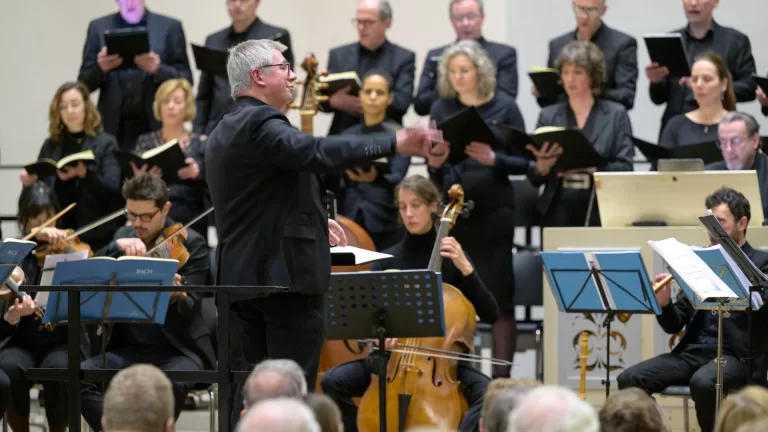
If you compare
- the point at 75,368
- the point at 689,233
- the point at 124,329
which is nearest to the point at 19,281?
the point at 124,329

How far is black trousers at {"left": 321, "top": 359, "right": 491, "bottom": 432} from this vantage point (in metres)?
4.82

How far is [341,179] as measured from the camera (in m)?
6.44

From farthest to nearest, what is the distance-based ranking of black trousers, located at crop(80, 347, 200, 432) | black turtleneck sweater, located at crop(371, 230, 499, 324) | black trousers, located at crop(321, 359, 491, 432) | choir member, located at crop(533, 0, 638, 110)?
choir member, located at crop(533, 0, 638, 110) → black turtleneck sweater, located at crop(371, 230, 499, 324) → black trousers, located at crop(80, 347, 200, 432) → black trousers, located at crop(321, 359, 491, 432)

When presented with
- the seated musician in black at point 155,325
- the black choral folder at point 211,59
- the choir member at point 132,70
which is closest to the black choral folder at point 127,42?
the choir member at point 132,70

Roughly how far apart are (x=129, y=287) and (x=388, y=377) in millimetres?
1484

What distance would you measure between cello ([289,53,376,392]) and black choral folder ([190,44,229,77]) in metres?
0.65

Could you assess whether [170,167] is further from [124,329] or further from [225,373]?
[225,373]

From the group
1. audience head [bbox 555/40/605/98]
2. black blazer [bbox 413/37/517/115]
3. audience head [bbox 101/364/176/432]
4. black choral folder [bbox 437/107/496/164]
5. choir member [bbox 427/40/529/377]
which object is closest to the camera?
Result: audience head [bbox 101/364/176/432]

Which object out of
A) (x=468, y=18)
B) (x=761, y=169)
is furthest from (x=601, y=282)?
(x=468, y=18)

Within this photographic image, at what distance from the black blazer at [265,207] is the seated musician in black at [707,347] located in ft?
6.65

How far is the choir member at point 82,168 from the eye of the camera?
247 inches

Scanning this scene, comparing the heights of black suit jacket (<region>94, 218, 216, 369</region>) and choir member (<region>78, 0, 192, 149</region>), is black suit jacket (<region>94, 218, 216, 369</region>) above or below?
below

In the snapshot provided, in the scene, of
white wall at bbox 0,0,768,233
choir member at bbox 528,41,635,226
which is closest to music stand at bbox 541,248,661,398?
choir member at bbox 528,41,635,226

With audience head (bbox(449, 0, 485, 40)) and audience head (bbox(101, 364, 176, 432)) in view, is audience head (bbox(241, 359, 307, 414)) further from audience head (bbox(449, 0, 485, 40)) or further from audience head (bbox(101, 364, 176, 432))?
audience head (bbox(449, 0, 485, 40))
